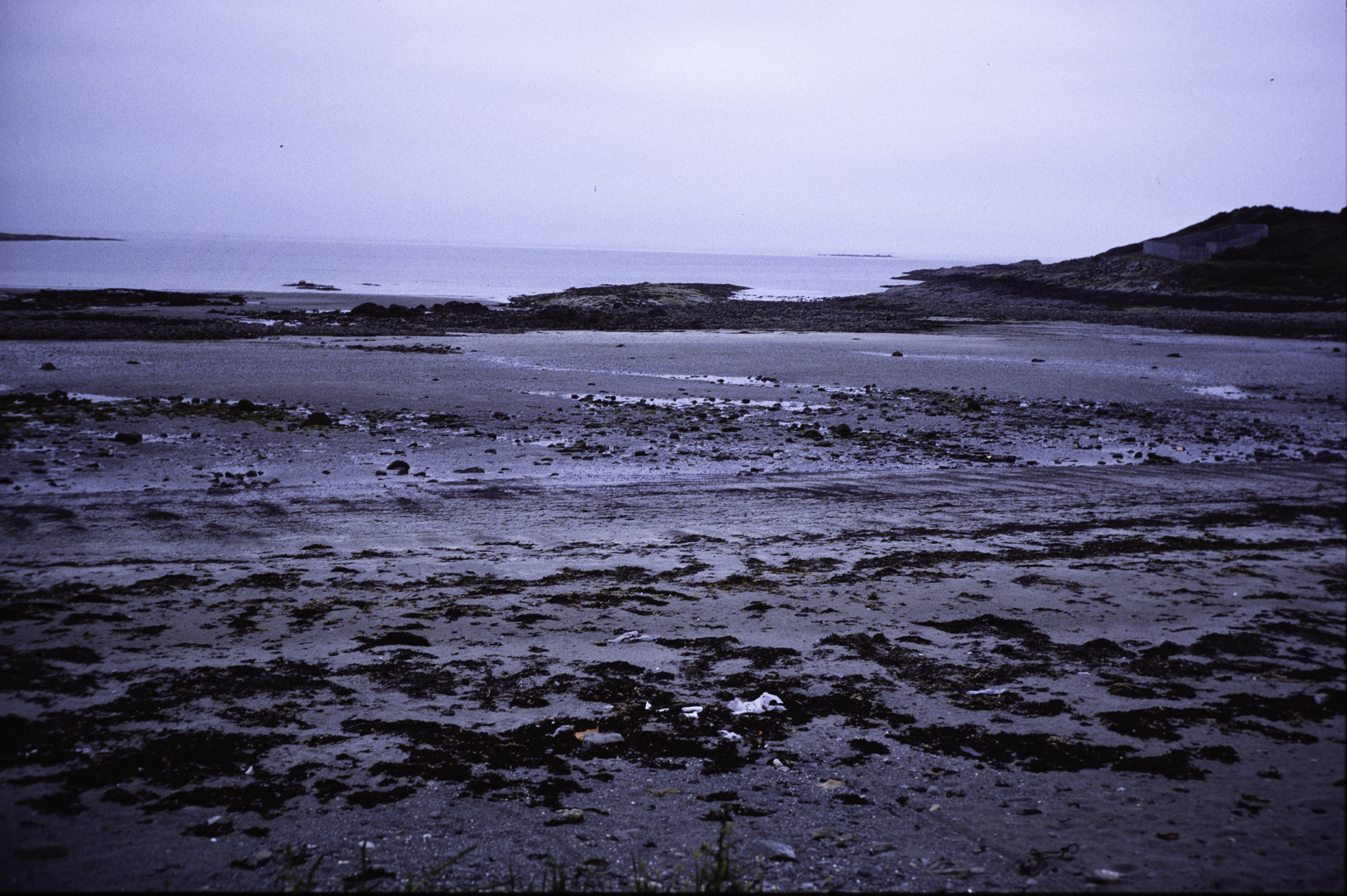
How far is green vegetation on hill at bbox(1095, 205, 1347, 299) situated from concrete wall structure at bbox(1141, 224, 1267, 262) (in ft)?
2.91

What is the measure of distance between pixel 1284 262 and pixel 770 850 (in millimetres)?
72001

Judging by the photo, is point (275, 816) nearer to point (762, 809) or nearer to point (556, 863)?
point (556, 863)

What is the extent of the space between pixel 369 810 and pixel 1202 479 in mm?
11682

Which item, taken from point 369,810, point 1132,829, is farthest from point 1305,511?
point 369,810

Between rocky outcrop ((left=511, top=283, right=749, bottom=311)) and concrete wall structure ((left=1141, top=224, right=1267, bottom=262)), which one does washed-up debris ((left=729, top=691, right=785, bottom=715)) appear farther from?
concrete wall structure ((left=1141, top=224, right=1267, bottom=262))

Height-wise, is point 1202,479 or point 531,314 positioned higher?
point 531,314

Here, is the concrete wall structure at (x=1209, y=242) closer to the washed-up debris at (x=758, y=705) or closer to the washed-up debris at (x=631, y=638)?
the washed-up debris at (x=631, y=638)

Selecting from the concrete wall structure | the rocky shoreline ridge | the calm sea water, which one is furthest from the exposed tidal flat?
the concrete wall structure

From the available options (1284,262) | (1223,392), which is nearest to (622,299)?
(1223,392)

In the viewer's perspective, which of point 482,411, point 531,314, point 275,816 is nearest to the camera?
point 275,816

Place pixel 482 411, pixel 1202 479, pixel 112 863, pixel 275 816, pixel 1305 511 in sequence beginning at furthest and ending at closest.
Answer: pixel 482 411
pixel 1202 479
pixel 1305 511
pixel 275 816
pixel 112 863

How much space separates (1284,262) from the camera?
60.5 metres

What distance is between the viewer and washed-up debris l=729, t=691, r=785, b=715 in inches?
209

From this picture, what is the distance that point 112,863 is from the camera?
363cm
